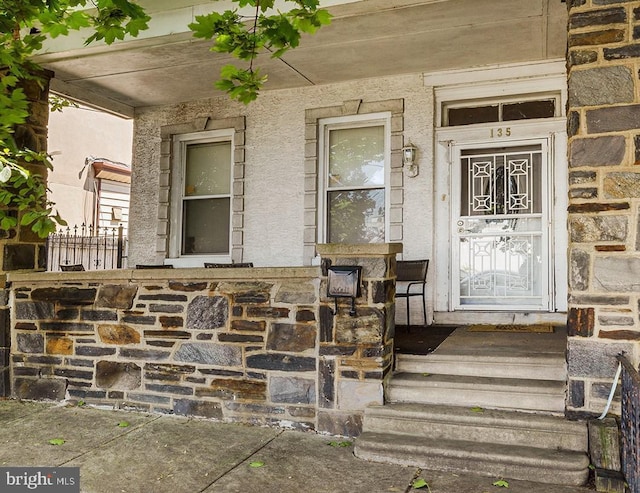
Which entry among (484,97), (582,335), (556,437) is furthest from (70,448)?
(484,97)

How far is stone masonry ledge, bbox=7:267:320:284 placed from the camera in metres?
3.75

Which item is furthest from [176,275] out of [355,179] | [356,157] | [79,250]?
[79,250]

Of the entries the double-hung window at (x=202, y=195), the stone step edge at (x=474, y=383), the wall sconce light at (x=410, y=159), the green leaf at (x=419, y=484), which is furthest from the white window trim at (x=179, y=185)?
the green leaf at (x=419, y=484)

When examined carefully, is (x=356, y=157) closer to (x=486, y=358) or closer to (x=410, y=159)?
(x=410, y=159)

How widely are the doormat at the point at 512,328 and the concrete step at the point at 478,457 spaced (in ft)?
6.16

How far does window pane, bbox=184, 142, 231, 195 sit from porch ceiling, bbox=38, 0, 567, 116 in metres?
0.75

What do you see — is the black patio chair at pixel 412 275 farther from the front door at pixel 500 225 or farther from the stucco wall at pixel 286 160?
the front door at pixel 500 225

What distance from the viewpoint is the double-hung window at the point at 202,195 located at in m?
6.51

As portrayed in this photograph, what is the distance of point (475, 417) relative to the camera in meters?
3.25

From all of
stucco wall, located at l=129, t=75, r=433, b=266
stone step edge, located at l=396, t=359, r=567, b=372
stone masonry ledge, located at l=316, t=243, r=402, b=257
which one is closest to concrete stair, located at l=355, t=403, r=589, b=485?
stone step edge, located at l=396, t=359, r=567, b=372

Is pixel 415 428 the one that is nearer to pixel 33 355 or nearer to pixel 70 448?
pixel 70 448

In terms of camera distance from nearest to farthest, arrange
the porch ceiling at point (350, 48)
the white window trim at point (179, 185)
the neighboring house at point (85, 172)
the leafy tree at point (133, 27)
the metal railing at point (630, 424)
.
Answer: the metal railing at point (630, 424), the leafy tree at point (133, 27), the porch ceiling at point (350, 48), the white window trim at point (179, 185), the neighboring house at point (85, 172)

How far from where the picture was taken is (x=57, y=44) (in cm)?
506

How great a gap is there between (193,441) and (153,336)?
981 millimetres
